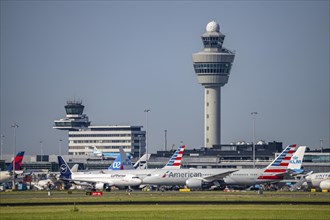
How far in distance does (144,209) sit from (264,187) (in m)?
84.8

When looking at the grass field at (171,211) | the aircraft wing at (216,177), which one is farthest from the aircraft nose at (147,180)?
the grass field at (171,211)


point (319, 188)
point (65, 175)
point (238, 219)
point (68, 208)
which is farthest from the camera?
point (65, 175)

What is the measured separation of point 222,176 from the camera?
168125 mm

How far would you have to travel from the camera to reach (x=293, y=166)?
17275 cm

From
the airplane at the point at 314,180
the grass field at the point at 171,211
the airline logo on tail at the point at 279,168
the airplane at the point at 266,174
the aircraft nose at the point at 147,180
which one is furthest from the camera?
the aircraft nose at the point at 147,180

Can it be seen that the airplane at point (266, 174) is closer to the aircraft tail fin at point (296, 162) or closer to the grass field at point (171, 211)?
the aircraft tail fin at point (296, 162)

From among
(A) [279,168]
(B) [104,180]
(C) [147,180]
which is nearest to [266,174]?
(A) [279,168]

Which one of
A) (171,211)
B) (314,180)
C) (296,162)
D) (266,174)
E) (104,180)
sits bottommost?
(171,211)

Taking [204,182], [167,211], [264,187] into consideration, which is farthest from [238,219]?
[264,187]

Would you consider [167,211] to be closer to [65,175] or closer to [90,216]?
[90,216]

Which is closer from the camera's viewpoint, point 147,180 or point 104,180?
point 104,180

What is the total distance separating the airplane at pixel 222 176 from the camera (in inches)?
6501

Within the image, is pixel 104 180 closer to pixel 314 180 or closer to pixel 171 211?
pixel 314 180

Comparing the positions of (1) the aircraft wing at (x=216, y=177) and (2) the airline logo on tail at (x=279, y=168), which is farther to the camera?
(1) the aircraft wing at (x=216, y=177)
